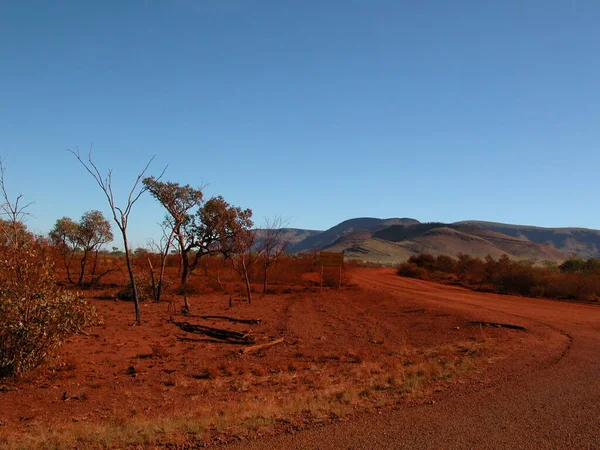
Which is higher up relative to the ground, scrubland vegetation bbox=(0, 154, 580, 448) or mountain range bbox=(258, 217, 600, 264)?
mountain range bbox=(258, 217, 600, 264)

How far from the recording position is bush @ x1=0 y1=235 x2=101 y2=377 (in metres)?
10.6

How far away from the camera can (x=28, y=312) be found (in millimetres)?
10852

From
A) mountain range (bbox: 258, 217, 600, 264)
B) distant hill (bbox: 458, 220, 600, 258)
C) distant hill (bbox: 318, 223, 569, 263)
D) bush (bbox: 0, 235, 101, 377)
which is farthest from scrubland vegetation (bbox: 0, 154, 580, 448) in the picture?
distant hill (bbox: 458, 220, 600, 258)

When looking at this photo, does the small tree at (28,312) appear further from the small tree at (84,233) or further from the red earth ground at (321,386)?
the small tree at (84,233)

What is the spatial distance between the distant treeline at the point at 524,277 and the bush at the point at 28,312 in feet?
94.1

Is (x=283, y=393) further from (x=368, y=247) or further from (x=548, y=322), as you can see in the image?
(x=368, y=247)

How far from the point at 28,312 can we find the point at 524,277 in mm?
32631

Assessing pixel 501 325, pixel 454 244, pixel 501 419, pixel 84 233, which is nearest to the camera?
pixel 501 419

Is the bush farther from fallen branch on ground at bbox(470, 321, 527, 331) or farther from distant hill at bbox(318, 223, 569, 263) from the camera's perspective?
distant hill at bbox(318, 223, 569, 263)

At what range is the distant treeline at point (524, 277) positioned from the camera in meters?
31.0

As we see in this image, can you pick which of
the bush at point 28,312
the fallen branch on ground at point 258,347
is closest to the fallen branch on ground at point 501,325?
the fallen branch on ground at point 258,347

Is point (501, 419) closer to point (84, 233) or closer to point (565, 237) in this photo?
point (84, 233)

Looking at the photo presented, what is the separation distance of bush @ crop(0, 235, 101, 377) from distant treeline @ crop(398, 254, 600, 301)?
1129 inches

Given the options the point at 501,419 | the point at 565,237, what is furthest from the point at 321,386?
the point at 565,237
